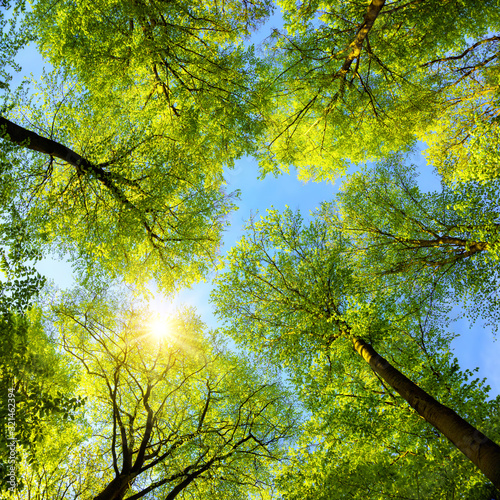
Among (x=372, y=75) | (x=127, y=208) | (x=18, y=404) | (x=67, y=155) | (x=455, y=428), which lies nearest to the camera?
(x=18, y=404)

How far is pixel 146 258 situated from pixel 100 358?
11.9ft

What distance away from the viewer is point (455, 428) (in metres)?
4.38

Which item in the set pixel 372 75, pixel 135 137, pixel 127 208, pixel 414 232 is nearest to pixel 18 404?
pixel 127 208

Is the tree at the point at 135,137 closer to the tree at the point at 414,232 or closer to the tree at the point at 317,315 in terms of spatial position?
the tree at the point at 317,315

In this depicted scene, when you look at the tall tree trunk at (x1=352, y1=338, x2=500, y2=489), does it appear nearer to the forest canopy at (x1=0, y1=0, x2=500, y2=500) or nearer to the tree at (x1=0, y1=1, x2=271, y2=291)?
the forest canopy at (x1=0, y1=0, x2=500, y2=500)

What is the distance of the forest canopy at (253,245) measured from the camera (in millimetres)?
6793

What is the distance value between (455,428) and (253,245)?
703 centimetres

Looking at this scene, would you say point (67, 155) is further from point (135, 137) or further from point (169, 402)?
point (169, 402)

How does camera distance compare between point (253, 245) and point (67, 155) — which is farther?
point (253, 245)

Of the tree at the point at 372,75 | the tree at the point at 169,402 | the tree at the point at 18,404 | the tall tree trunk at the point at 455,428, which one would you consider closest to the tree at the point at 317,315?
the tall tree trunk at the point at 455,428

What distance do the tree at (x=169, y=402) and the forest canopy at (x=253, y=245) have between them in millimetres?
87

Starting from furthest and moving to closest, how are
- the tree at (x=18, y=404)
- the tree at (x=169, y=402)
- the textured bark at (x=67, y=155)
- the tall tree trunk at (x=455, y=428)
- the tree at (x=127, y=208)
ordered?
the tree at (x=169, y=402), the tree at (x=127, y=208), the textured bark at (x=67, y=155), the tall tree trunk at (x=455, y=428), the tree at (x=18, y=404)

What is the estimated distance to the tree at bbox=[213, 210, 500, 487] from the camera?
282 inches

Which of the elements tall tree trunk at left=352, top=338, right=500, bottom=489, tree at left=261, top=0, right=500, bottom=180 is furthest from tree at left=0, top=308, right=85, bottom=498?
tree at left=261, top=0, right=500, bottom=180
